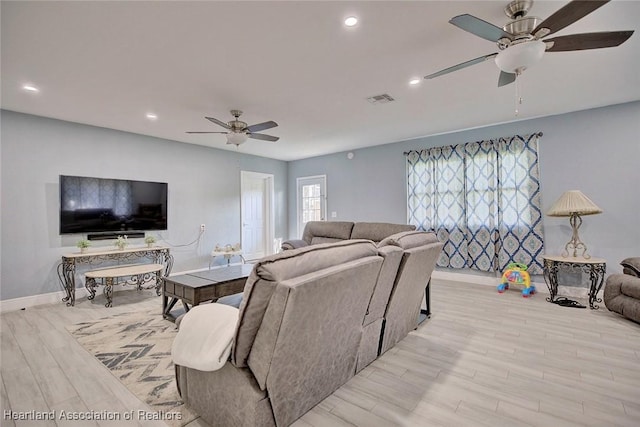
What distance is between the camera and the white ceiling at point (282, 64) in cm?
207

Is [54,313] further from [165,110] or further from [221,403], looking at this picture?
[221,403]

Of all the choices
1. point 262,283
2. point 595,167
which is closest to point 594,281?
point 595,167

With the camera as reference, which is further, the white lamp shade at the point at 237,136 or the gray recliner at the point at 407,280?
the white lamp shade at the point at 237,136

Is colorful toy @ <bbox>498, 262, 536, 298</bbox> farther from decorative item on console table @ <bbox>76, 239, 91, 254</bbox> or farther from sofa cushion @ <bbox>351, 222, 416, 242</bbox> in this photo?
decorative item on console table @ <bbox>76, 239, 91, 254</bbox>

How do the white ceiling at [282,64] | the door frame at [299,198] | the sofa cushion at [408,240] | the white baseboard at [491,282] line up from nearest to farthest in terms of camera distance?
the white ceiling at [282,64], the sofa cushion at [408,240], the white baseboard at [491,282], the door frame at [299,198]

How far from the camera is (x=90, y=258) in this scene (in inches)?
165

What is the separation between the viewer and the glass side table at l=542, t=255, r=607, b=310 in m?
3.68

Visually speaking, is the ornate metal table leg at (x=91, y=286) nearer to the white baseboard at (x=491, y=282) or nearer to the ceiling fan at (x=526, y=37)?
the ceiling fan at (x=526, y=37)

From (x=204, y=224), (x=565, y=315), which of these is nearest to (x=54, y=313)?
(x=204, y=224)

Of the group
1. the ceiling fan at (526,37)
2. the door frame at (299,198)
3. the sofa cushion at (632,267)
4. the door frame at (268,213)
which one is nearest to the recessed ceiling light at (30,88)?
the ceiling fan at (526,37)

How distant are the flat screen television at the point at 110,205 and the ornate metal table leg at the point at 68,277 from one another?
49 centimetres

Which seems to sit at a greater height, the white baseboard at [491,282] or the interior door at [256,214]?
the interior door at [256,214]

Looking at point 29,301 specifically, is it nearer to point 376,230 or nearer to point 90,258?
point 90,258

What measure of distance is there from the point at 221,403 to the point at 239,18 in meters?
2.42
